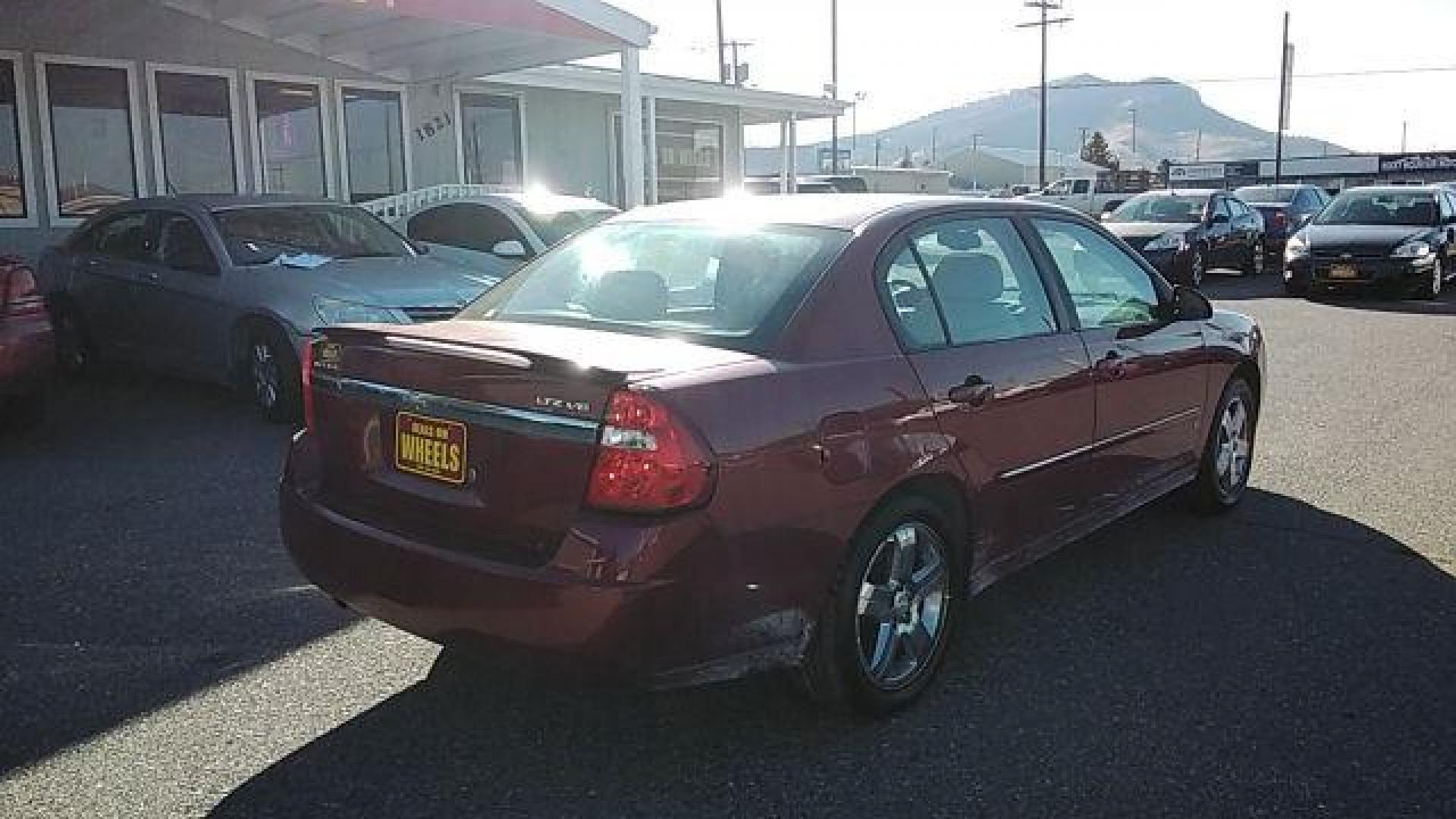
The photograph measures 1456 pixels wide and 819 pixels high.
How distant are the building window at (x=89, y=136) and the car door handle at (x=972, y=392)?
11578mm

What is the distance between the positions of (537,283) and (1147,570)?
270 cm

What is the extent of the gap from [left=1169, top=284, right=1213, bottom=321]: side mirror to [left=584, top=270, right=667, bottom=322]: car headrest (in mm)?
2530

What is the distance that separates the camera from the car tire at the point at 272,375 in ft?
24.8

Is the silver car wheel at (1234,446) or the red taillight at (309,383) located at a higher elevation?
the red taillight at (309,383)

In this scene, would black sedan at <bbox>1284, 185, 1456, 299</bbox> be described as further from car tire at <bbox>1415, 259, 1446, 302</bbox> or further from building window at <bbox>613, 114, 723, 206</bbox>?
building window at <bbox>613, 114, 723, 206</bbox>

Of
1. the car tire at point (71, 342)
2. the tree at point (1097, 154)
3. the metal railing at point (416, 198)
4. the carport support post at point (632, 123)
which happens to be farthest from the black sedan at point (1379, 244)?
the tree at point (1097, 154)

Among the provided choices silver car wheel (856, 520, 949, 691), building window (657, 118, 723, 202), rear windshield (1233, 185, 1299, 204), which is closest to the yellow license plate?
silver car wheel (856, 520, 949, 691)

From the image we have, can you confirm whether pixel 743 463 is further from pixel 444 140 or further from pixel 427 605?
pixel 444 140

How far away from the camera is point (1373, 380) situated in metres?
9.39

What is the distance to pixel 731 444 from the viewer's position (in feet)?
9.66

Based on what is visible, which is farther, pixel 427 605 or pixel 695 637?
pixel 427 605

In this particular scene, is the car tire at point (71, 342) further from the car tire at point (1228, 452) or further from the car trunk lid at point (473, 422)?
the car tire at point (1228, 452)

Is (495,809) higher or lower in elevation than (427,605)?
lower

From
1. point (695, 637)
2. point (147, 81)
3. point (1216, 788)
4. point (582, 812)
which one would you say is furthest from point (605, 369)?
point (147, 81)
